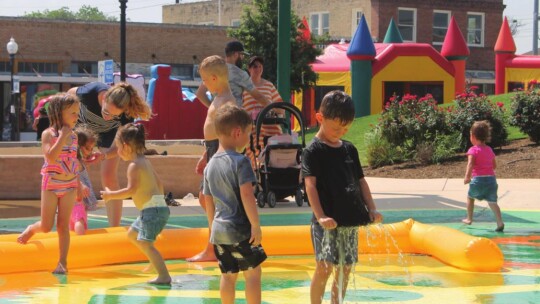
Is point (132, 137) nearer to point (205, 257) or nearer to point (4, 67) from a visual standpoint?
point (205, 257)

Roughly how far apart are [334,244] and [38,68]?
4019 centimetres

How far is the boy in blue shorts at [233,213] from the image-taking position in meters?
5.71

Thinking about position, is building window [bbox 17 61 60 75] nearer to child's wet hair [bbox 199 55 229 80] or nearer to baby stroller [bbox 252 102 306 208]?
baby stroller [bbox 252 102 306 208]

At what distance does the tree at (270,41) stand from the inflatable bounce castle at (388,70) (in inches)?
46.4

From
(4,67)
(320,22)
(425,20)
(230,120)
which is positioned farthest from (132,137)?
(320,22)

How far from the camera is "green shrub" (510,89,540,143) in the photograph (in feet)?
66.6

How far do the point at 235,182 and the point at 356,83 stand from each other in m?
31.8

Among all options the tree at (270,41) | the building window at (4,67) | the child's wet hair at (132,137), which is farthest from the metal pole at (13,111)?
the child's wet hair at (132,137)

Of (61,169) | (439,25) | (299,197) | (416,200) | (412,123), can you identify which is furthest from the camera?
(439,25)

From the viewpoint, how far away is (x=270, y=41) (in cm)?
3894

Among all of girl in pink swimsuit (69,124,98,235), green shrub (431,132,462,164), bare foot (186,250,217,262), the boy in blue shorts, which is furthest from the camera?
green shrub (431,132,462,164)

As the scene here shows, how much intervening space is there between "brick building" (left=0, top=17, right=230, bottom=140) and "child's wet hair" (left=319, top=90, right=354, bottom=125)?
36.3m

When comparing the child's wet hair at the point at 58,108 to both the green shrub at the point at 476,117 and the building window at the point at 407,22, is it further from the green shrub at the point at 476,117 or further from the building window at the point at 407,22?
the building window at the point at 407,22

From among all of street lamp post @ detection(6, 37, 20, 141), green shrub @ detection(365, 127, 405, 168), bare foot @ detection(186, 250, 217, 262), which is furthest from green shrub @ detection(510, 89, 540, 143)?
street lamp post @ detection(6, 37, 20, 141)
